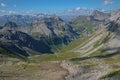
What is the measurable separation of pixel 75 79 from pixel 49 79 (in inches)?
888

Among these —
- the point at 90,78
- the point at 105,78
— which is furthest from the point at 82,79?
the point at 105,78

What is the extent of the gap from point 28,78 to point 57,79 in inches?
694

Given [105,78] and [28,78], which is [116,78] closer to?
[105,78]

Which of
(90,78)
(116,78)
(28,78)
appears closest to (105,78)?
(116,78)

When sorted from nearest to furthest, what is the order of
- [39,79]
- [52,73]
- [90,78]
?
[90,78]
[39,79]
[52,73]

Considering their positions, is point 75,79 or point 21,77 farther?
point 21,77

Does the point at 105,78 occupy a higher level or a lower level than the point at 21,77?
higher

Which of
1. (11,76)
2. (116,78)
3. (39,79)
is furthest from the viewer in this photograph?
(11,76)

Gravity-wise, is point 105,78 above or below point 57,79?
above

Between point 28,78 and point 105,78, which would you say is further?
point 28,78

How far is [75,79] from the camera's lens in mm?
156250

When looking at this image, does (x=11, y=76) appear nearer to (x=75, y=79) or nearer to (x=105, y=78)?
(x=75, y=79)

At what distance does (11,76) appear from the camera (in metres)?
185

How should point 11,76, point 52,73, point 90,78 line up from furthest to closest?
1. point 52,73
2. point 11,76
3. point 90,78
